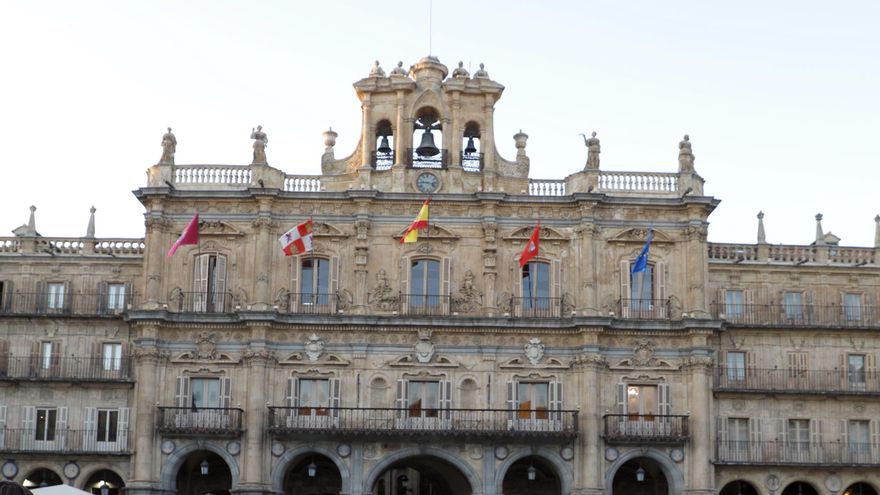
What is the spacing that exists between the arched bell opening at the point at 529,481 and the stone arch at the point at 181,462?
12.6 metres

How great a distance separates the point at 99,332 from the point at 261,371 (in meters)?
9.00

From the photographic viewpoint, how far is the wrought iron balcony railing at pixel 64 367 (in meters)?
58.1

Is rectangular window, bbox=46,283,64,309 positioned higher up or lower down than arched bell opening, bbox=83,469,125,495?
higher up

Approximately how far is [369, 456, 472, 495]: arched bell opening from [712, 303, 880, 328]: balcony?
579 inches

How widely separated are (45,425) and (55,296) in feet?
20.6

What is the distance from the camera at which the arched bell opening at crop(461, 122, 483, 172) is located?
2313 inches

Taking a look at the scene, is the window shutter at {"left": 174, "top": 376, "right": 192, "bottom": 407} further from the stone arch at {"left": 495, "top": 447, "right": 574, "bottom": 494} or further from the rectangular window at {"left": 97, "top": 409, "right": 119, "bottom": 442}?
the stone arch at {"left": 495, "top": 447, "right": 574, "bottom": 494}

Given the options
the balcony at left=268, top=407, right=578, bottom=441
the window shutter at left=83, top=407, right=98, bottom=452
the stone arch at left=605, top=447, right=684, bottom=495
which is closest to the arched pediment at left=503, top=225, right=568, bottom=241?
the balcony at left=268, top=407, right=578, bottom=441

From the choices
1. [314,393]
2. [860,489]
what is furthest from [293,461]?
[860,489]

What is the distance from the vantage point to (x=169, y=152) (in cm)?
5816

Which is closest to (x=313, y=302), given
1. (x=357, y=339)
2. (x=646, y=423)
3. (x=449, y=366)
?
(x=357, y=339)

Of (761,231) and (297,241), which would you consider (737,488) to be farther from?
(297,241)

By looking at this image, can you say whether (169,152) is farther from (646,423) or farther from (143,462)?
(646,423)

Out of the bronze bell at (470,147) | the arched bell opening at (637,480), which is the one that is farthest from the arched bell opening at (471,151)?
the arched bell opening at (637,480)
